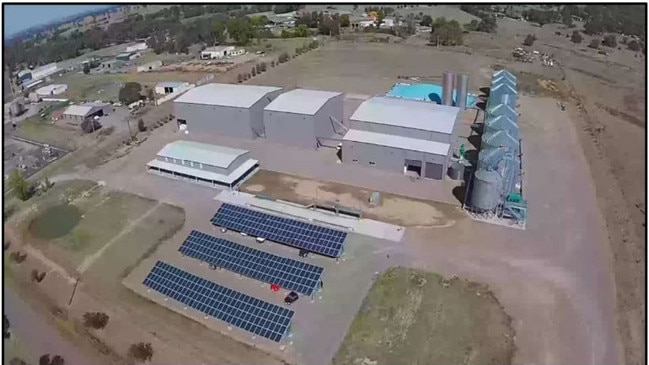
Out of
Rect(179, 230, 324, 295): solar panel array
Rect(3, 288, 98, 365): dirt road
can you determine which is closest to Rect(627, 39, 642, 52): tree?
Rect(179, 230, 324, 295): solar panel array

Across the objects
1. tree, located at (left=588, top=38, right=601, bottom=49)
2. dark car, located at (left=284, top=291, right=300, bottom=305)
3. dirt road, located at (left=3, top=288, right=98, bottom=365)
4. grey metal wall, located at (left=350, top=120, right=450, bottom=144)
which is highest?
tree, located at (left=588, top=38, right=601, bottom=49)

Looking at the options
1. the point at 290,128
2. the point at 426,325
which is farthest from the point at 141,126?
the point at 426,325

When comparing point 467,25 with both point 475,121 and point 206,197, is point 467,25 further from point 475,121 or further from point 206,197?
point 206,197

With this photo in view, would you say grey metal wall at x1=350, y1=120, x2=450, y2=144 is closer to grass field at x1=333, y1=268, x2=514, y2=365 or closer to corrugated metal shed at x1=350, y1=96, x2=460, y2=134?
corrugated metal shed at x1=350, y1=96, x2=460, y2=134

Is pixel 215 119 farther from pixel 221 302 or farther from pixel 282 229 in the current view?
pixel 221 302

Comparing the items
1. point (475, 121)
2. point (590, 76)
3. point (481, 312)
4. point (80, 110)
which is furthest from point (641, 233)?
point (80, 110)

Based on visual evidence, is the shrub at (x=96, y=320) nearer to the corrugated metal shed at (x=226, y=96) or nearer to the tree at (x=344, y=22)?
the corrugated metal shed at (x=226, y=96)
